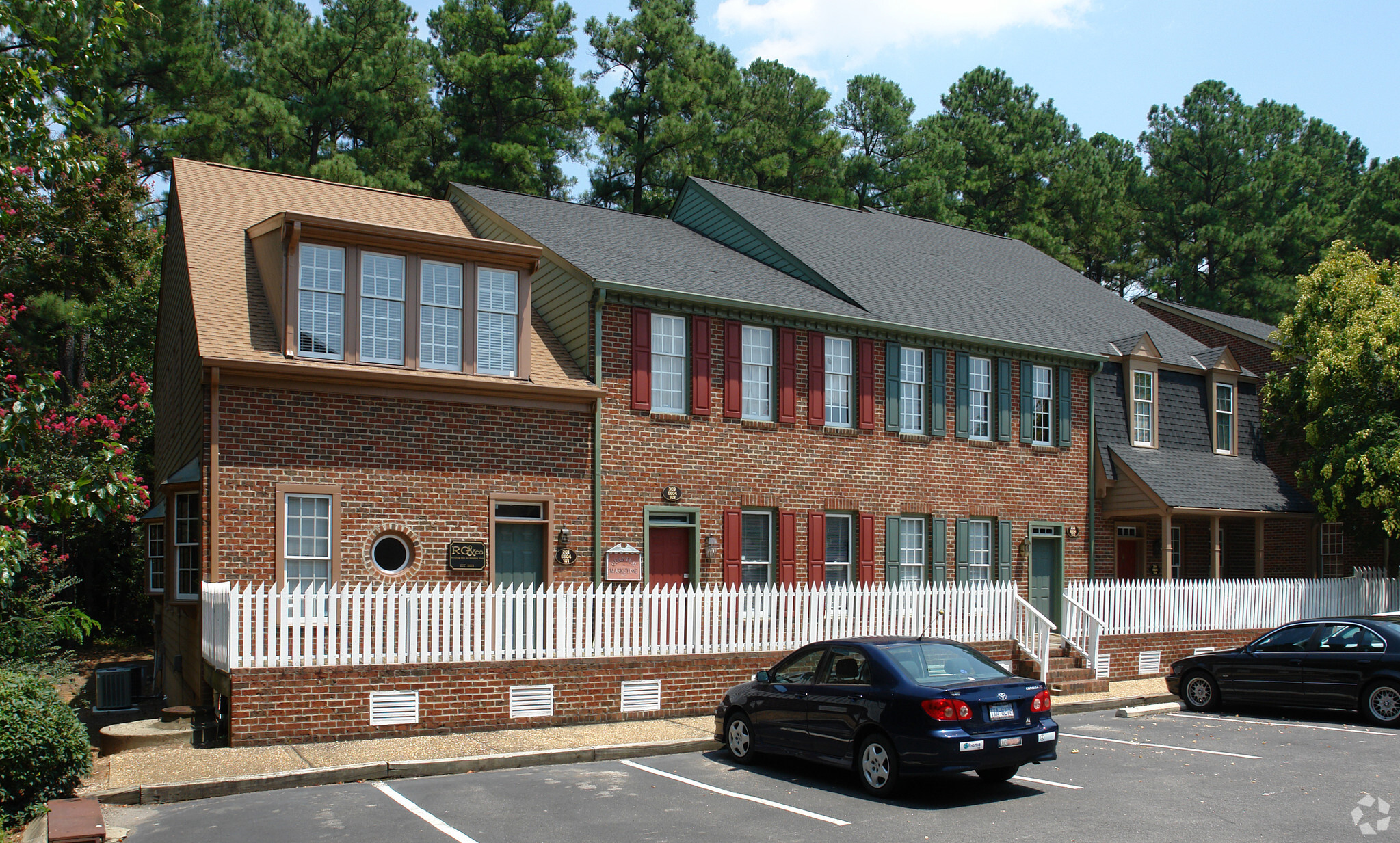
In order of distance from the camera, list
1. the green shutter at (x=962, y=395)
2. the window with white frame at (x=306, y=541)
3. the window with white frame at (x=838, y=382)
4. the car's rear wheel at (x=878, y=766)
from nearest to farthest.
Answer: the car's rear wheel at (x=878, y=766)
the window with white frame at (x=306, y=541)
the window with white frame at (x=838, y=382)
the green shutter at (x=962, y=395)

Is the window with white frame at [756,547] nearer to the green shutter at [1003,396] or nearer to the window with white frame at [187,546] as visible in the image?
the green shutter at [1003,396]

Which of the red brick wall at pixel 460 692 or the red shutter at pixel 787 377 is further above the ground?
the red shutter at pixel 787 377

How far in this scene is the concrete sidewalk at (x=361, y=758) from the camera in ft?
35.6

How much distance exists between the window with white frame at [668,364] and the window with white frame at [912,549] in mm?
4981

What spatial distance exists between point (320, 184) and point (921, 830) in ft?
58.1

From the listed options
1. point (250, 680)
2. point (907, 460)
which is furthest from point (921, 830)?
point (907, 460)

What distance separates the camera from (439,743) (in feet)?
42.5

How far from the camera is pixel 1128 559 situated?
82.0ft

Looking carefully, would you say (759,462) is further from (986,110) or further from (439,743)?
(986,110)

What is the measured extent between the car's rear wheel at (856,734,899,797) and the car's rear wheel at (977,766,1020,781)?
40.8 inches

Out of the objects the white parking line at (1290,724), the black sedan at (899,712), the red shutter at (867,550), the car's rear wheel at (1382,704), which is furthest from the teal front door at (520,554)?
the car's rear wheel at (1382,704)

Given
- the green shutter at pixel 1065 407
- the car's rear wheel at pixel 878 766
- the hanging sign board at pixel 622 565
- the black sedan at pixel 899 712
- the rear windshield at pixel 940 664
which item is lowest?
the car's rear wheel at pixel 878 766

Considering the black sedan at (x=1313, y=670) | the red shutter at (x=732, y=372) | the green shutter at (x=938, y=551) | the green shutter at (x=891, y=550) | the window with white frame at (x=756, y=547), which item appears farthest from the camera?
the green shutter at (x=938, y=551)

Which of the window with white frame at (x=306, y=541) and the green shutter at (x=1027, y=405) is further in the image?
the green shutter at (x=1027, y=405)
